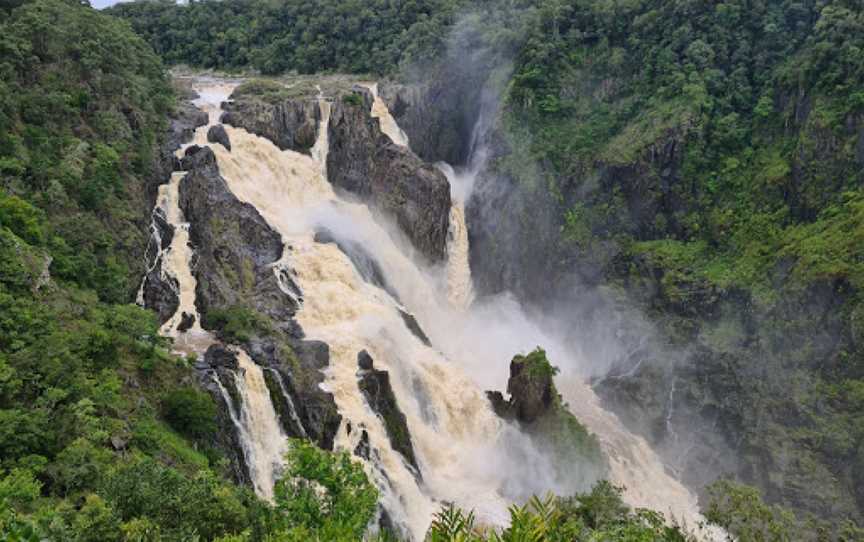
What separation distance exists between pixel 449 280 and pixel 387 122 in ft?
44.9

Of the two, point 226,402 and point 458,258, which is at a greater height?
point 226,402

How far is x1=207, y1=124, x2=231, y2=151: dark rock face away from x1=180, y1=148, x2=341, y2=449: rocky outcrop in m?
2.10

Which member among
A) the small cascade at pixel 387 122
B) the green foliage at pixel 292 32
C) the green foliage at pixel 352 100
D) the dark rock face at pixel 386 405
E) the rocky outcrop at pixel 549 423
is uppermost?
the green foliage at pixel 292 32

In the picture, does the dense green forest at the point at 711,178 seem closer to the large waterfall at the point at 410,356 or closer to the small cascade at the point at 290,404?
the large waterfall at the point at 410,356

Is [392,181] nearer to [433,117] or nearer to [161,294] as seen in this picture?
[433,117]

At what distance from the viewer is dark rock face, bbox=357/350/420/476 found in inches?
1101

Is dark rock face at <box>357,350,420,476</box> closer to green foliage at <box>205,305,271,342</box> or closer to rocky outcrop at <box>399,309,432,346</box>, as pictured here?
green foliage at <box>205,305,271,342</box>

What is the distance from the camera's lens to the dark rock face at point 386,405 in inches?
1101

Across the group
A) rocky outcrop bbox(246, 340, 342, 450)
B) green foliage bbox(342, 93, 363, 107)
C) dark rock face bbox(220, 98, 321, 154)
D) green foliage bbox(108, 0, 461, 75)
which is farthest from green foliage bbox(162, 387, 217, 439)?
green foliage bbox(108, 0, 461, 75)

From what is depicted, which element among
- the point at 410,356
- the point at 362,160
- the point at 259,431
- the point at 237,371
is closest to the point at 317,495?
the point at 259,431

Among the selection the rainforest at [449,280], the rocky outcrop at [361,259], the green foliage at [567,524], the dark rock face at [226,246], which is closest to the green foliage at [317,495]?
the rainforest at [449,280]

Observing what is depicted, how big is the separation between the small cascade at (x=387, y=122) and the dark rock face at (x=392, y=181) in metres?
3.45

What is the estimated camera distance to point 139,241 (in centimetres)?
3172

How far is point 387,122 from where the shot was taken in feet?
168
